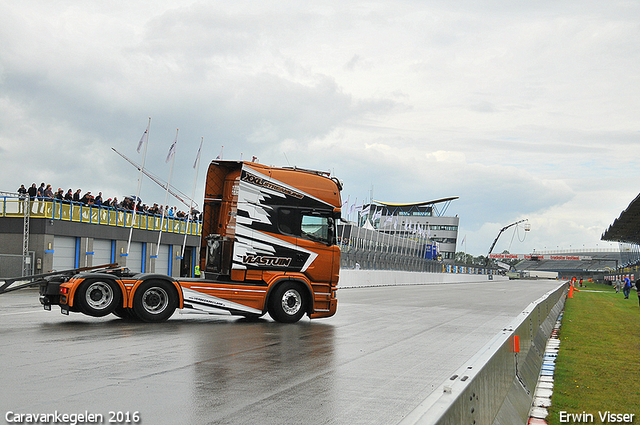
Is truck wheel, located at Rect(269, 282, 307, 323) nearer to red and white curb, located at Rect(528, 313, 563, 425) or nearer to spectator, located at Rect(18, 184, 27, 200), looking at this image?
red and white curb, located at Rect(528, 313, 563, 425)

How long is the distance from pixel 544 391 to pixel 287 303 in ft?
24.7

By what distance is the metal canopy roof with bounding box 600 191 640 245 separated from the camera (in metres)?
69.2

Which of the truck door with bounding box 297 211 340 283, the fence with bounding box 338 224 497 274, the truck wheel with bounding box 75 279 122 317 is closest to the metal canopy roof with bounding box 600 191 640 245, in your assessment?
the fence with bounding box 338 224 497 274

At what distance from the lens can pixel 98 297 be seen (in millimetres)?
13844

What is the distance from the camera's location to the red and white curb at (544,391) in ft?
24.0

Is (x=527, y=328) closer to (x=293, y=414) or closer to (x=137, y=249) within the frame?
(x=293, y=414)

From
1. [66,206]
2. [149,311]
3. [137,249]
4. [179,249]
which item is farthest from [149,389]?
[179,249]

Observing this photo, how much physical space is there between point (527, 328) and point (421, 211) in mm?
142865

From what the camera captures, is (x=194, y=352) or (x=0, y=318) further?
(x=0, y=318)

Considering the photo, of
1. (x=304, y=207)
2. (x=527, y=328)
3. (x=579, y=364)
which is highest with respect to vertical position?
(x=304, y=207)

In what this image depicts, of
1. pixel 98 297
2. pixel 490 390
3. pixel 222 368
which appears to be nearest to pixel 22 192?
pixel 98 297

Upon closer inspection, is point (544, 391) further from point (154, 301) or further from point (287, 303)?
point (154, 301)

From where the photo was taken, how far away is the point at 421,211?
15088 cm

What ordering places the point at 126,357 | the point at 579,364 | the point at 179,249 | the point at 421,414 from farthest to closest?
the point at 179,249 → the point at 579,364 → the point at 126,357 → the point at 421,414
